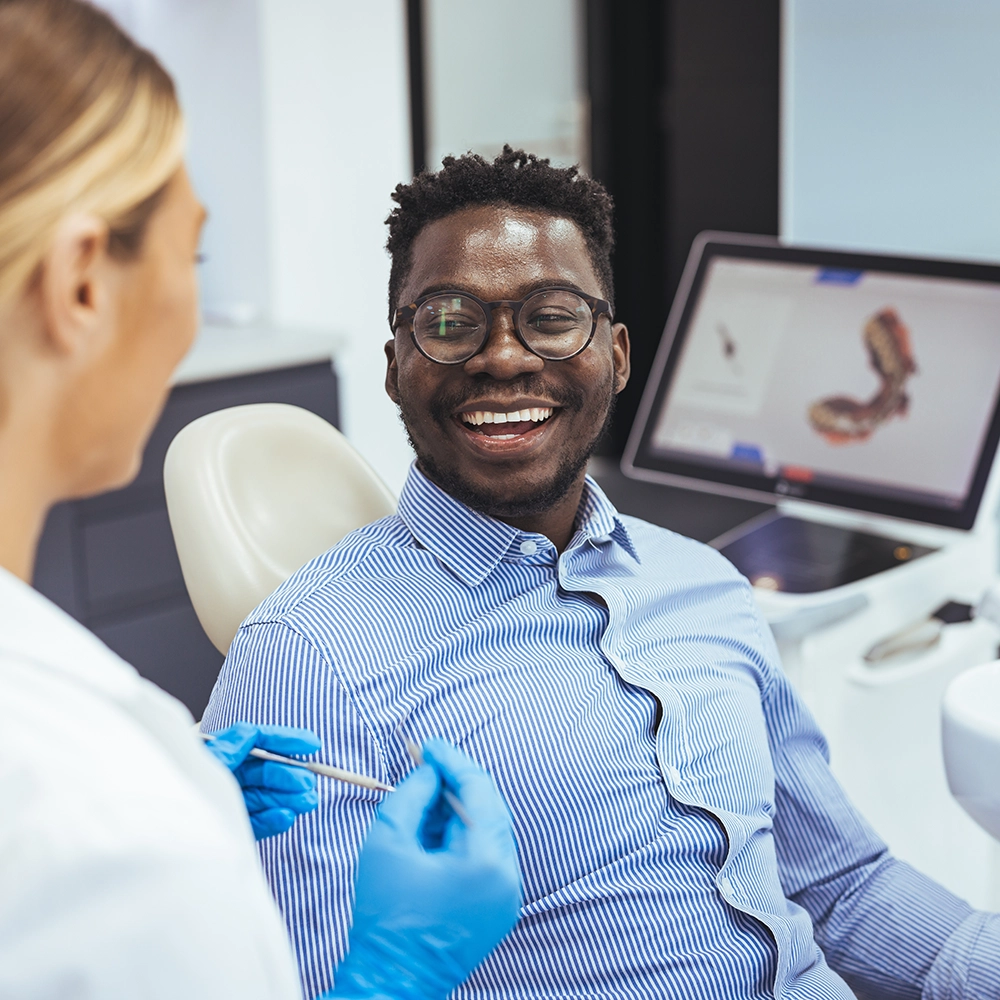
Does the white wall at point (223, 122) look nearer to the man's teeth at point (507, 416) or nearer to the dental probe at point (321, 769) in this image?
the man's teeth at point (507, 416)

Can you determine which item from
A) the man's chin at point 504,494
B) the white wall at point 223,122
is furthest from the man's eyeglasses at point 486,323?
the white wall at point 223,122

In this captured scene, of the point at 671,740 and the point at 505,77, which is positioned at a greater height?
the point at 505,77

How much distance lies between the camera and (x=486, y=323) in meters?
1.22

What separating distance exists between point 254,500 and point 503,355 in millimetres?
333

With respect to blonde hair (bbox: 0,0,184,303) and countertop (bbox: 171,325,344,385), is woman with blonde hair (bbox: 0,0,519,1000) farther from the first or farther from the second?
countertop (bbox: 171,325,344,385)

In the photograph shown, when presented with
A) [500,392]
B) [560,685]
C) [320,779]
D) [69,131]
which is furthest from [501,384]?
[69,131]

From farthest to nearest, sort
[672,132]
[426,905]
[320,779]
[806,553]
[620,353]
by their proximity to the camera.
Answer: [672,132], [806,553], [620,353], [320,779], [426,905]

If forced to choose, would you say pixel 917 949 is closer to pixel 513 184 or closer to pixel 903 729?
pixel 903 729

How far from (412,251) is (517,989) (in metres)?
0.67

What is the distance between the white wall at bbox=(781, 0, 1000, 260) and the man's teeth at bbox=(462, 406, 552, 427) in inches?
45.1

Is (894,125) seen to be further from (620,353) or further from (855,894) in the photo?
(855,894)

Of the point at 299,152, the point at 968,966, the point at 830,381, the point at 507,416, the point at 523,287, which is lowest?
the point at 968,966

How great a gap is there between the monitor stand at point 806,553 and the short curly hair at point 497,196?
25.4 inches

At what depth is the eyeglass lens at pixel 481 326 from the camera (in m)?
1.22
